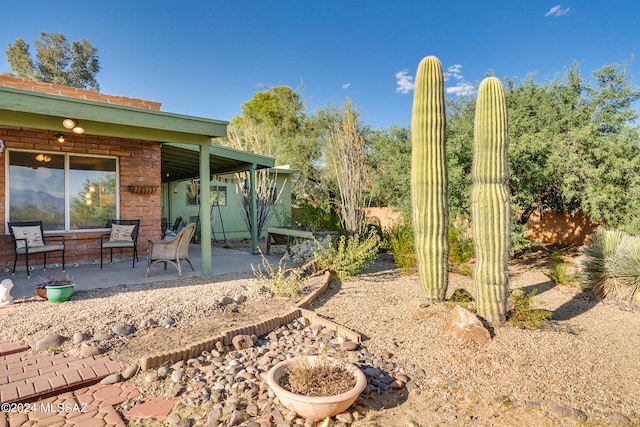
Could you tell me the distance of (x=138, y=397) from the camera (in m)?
2.55

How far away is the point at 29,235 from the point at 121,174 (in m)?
1.82

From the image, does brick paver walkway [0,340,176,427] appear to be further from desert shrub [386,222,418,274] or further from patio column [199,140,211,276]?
desert shrub [386,222,418,274]

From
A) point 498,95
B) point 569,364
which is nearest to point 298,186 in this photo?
point 498,95

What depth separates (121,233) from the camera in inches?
267

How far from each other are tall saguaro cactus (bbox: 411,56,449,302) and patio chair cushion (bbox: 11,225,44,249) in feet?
18.8

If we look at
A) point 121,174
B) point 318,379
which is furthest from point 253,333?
point 121,174

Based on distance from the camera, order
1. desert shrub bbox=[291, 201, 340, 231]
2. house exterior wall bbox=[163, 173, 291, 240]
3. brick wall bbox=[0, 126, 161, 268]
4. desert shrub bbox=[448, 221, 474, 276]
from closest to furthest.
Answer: brick wall bbox=[0, 126, 161, 268] → desert shrub bbox=[448, 221, 474, 276] → desert shrub bbox=[291, 201, 340, 231] → house exterior wall bbox=[163, 173, 291, 240]

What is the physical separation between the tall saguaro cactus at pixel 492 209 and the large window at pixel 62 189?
634 centimetres

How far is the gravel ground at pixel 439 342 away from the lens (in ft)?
8.32

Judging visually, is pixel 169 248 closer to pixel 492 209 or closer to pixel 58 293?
pixel 58 293

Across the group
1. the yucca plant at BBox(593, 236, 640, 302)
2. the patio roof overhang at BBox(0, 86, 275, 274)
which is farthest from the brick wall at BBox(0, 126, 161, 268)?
the yucca plant at BBox(593, 236, 640, 302)

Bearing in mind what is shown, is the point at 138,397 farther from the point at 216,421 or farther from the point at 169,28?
the point at 169,28

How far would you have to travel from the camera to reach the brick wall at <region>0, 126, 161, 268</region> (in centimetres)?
608

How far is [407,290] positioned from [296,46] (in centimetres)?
1280
